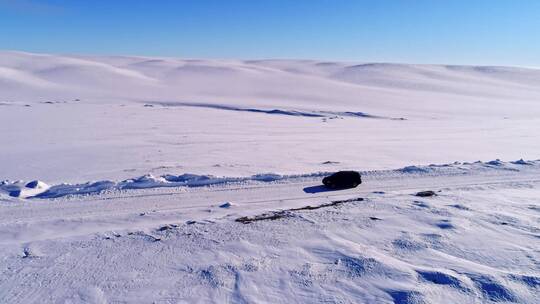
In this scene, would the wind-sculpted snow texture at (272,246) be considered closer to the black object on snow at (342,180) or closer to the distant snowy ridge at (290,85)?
the black object on snow at (342,180)

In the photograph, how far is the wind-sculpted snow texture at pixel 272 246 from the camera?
450 centimetres

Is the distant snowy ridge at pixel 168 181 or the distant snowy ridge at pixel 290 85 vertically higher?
the distant snowy ridge at pixel 290 85

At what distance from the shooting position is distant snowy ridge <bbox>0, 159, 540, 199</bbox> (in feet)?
26.0

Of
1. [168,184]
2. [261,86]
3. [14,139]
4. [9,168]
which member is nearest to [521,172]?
[168,184]

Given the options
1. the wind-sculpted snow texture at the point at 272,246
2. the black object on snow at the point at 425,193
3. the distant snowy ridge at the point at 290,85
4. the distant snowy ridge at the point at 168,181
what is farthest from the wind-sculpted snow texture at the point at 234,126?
the black object on snow at the point at 425,193

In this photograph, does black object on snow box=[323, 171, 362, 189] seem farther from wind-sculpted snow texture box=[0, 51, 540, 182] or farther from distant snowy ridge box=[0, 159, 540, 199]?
wind-sculpted snow texture box=[0, 51, 540, 182]

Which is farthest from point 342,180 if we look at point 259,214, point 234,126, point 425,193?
point 234,126

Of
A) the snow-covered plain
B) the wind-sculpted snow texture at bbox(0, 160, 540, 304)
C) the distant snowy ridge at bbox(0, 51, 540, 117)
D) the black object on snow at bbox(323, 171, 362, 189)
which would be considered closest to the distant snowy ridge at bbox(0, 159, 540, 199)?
the snow-covered plain

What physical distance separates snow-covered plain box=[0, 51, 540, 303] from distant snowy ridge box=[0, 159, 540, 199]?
0.14 ft

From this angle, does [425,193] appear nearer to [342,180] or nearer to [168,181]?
[342,180]

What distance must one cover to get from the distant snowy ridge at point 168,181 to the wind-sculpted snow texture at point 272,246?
0.22m

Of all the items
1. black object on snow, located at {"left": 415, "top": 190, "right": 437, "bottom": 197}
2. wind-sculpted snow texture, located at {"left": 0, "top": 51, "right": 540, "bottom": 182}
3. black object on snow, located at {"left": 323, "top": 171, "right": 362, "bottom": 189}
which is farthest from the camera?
wind-sculpted snow texture, located at {"left": 0, "top": 51, "right": 540, "bottom": 182}

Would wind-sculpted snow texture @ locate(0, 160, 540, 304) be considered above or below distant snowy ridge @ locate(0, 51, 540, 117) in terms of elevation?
below

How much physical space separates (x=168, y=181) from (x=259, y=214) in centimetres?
272
